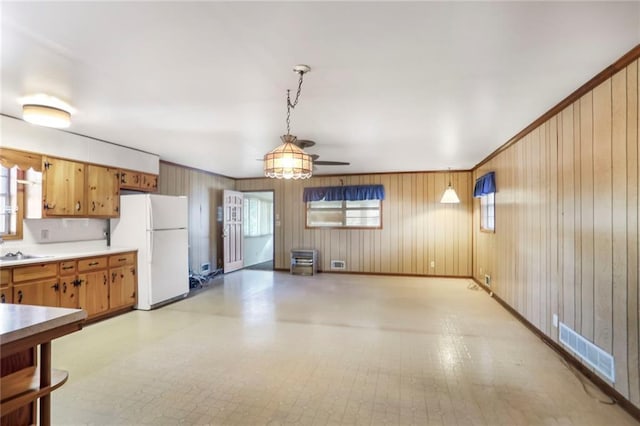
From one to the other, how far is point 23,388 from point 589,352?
3.70 metres

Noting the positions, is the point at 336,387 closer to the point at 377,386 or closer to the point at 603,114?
the point at 377,386

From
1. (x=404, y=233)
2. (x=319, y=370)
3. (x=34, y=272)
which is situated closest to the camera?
(x=319, y=370)

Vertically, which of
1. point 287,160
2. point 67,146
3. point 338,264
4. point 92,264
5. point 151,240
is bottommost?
point 338,264

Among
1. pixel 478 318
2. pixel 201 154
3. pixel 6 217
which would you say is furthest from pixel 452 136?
pixel 6 217

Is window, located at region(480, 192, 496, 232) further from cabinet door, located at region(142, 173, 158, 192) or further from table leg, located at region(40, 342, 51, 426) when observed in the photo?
cabinet door, located at region(142, 173, 158, 192)

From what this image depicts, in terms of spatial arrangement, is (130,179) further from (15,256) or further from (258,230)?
(258,230)

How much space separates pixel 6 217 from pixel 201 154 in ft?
8.47

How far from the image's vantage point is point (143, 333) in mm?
3586

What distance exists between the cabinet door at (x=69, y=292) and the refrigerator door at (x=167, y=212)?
1.13 meters

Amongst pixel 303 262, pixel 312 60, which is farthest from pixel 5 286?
pixel 303 262

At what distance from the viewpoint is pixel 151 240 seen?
4547 millimetres

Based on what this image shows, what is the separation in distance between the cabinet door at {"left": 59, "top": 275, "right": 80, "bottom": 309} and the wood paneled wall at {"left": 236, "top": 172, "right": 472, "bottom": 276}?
4.60 meters

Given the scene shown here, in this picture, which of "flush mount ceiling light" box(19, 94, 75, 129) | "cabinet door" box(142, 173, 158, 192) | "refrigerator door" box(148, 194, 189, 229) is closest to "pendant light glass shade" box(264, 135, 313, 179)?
"flush mount ceiling light" box(19, 94, 75, 129)

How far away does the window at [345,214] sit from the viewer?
24.3 feet
